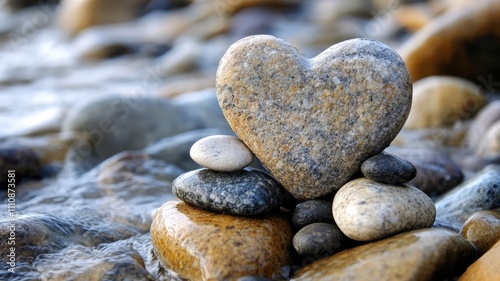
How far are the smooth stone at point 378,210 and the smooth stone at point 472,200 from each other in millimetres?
851

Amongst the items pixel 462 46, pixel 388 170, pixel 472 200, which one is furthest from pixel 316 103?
pixel 462 46

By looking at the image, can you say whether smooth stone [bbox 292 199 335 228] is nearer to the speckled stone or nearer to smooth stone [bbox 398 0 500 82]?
the speckled stone

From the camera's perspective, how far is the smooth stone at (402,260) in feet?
10.3

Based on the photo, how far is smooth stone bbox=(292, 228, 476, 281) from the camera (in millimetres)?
3135

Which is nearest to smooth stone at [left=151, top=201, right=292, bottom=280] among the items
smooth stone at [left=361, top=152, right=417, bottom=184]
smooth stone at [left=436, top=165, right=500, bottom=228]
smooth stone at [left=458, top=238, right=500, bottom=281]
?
smooth stone at [left=361, top=152, right=417, bottom=184]

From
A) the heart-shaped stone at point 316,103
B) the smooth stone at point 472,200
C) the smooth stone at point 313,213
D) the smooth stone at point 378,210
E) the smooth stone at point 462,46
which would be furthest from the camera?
the smooth stone at point 462,46

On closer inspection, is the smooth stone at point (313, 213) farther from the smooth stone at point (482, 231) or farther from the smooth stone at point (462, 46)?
the smooth stone at point (462, 46)

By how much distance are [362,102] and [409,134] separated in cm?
443

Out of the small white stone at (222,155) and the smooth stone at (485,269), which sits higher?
the small white stone at (222,155)

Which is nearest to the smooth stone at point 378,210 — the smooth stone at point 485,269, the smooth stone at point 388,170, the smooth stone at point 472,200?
the smooth stone at point 388,170

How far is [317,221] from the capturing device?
3850 millimetres

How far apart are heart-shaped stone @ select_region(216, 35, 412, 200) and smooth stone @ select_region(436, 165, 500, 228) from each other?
3.39 ft

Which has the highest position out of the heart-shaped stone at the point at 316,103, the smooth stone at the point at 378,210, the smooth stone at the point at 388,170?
the heart-shaped stone at the point at 316,103

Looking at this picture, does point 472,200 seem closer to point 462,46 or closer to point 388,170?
point 388,170
